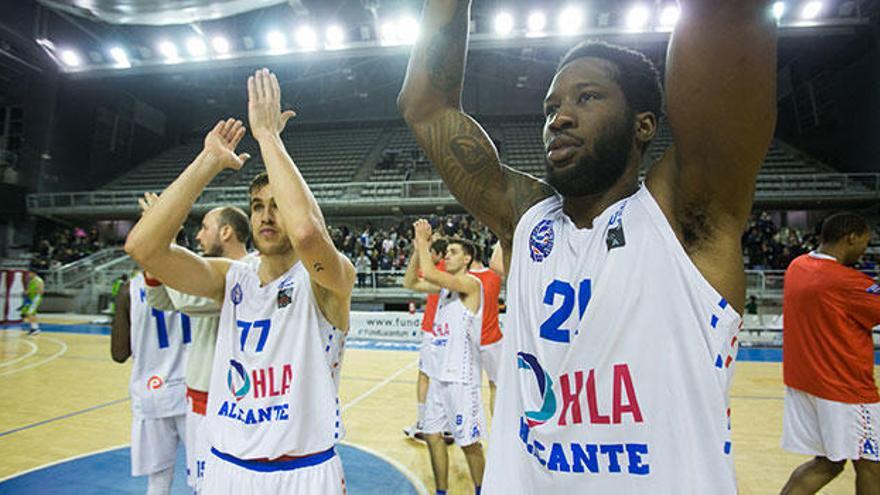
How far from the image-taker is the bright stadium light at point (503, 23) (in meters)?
17.0

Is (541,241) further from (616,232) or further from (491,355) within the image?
(491,355)

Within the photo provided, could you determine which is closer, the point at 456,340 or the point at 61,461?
the point at 456,340

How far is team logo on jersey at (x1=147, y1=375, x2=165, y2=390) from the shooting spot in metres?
3.49

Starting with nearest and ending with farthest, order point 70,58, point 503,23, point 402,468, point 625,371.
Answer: point 625,371 < point 402,468 < point 503,23 < point 70,58

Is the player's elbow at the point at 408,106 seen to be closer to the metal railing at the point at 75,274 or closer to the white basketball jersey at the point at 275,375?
the white basketball jersey at the point at 275,375

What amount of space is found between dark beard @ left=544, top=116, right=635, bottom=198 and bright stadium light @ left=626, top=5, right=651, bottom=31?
17.0 meters

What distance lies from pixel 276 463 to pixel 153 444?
185cm

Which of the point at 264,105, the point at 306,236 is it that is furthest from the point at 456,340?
the point at 264,105

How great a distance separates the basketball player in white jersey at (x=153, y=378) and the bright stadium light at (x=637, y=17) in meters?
16.5

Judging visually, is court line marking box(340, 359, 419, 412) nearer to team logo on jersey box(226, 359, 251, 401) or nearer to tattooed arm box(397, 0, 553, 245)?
team logo on jersey box(226, 359, 251, 401)

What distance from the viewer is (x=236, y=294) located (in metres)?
2.36

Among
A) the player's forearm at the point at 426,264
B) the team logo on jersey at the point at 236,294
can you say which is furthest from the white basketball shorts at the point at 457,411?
the team logo on jersey at the point at 236,294

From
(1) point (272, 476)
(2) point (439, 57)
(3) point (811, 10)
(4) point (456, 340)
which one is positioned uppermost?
(3) point (811, 10)

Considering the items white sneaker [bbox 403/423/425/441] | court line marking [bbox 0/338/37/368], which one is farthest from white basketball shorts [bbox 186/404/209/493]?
court line marking [bbox 0/338/37/368]
